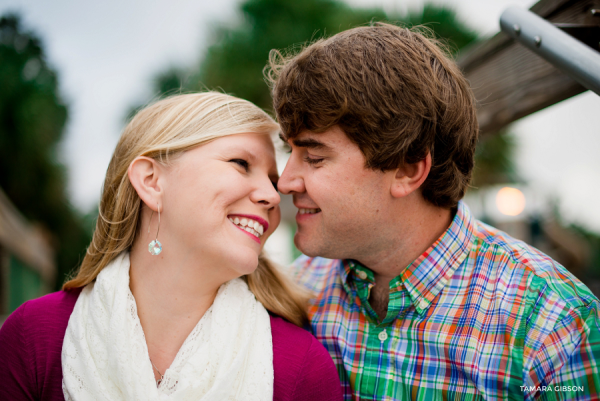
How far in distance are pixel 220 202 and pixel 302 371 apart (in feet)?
2.61

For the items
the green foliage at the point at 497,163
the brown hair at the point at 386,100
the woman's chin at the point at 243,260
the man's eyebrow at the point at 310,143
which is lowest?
the green foliage at the point at 497,163

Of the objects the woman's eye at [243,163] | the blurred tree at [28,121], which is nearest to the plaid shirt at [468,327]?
the woman's eye at [243,163]

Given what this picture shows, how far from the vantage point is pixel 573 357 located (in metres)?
1.43

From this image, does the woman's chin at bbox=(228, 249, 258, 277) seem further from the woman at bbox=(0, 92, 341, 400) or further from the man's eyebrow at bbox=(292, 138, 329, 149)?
the man's eyebrow at bbox=(292, 138, 329, 149)

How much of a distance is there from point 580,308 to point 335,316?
103 centimetres

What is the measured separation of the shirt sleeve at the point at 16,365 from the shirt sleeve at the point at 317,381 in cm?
112

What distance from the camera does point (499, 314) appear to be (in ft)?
5.44

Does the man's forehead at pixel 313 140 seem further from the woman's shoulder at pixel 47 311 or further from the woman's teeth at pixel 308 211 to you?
the woman's shoulder at pixel 47 311

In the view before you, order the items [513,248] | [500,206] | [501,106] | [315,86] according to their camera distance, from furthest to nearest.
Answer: [500,206]
[501,106]
[315,86]
[513,248]

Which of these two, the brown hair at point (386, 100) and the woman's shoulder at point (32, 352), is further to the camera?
the brown hair at point (386, 100)

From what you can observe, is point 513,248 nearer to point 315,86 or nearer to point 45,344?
point 315,86

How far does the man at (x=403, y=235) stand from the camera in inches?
65.2

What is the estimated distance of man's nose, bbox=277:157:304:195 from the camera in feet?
6.61

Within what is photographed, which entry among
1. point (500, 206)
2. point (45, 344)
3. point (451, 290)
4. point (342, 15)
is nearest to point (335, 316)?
point (451, 290)
